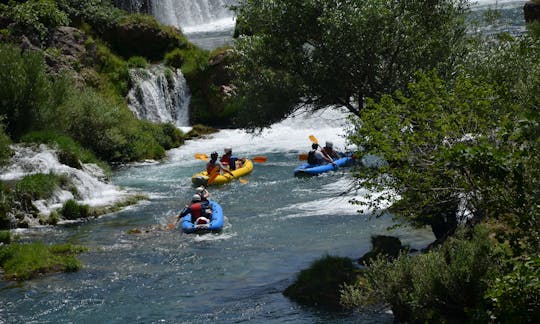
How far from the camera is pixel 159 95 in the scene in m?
32.0

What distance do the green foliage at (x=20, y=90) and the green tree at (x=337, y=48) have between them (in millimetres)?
8020

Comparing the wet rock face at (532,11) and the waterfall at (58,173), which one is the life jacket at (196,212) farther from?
the wet rock face at (532,11)

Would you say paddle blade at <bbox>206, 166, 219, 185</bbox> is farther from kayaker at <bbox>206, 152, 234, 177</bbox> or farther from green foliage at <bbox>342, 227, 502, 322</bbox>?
green foliage at <bbox>342, 227, 502, 322</bbox>

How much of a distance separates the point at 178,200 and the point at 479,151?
13.8 metres

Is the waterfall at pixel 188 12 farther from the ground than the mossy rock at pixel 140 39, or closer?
farther from the ground

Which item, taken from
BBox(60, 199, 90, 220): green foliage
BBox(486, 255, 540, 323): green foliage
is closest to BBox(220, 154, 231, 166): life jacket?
BBox(60, 199, 90, 220): green foliage

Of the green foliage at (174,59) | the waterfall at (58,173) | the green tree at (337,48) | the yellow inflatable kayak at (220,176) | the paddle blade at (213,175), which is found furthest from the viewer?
the green foliage at (174,59)

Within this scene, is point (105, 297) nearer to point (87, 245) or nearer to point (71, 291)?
point (71, 291)

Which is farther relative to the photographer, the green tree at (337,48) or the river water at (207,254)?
the green tree at (337,48)

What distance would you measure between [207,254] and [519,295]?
29.4 ft

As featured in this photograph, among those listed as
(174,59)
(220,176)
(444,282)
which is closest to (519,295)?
(444,282)

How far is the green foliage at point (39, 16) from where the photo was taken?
98.4 ft

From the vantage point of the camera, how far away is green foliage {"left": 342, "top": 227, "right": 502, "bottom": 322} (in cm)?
912

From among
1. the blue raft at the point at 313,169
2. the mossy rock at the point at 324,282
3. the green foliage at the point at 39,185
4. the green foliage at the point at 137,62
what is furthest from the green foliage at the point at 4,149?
the green foliage at the point at 137,62
